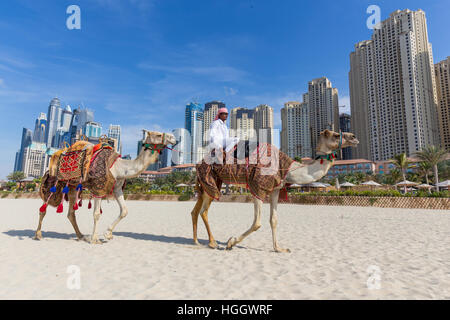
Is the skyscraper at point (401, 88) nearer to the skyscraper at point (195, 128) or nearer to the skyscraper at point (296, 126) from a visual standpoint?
the skyscraper at point (296, 126)

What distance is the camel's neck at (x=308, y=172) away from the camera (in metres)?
5.16

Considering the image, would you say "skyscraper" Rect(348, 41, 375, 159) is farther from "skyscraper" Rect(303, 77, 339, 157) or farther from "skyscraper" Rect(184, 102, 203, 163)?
"skyscraper" Rect(184, 102, 203, 163)

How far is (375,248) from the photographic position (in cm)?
566

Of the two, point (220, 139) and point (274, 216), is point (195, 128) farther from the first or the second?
point (274, 216)

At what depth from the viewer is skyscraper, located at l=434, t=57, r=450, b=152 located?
92406mm

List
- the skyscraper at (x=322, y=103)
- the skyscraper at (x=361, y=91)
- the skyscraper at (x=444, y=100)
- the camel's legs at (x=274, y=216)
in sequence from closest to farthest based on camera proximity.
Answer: the camel's legs at (x=274, y=216) → the skyscraper at (x=444, y=100) → the skyscraper at (x=361, y=91) → the skyscraper at (x=322, y=103)

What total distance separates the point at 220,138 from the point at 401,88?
103929 millimetres

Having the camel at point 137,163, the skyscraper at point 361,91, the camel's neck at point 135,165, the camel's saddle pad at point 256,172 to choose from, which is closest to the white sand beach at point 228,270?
the camel at point 137,163

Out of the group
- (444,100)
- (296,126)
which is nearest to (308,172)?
(296,126)

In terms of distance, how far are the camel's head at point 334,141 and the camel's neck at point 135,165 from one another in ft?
12.4

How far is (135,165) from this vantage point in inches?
241

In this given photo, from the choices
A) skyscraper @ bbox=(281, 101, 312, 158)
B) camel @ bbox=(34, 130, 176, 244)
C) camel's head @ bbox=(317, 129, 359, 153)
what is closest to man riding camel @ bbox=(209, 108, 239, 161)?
camel @ bbox=(34, 130, 176, 244)

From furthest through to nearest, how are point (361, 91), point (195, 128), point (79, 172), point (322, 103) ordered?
point (322, 103) → point (361, 91) → point (195, 128) → point (79, 172)
